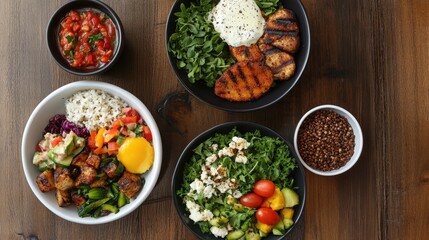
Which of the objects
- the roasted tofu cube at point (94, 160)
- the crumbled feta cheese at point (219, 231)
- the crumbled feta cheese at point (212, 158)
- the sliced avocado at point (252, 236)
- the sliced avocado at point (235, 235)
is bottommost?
the sliced avocado at point (252, 236)

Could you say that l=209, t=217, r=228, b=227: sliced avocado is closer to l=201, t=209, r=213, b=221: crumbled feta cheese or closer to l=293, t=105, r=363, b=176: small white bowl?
l=201, t=209, r=213, b=221: crumbled feta cheese

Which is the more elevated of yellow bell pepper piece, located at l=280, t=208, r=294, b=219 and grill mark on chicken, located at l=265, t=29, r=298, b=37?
grill mark on chicken, located at l=265, t=29, r=298, b=37

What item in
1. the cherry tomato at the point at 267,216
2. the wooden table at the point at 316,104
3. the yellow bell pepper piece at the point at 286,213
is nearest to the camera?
the cherry tomato at the point at 267,216

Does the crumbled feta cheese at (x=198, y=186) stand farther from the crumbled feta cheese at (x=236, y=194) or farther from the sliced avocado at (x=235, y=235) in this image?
the sliced avocado at (x=235, y=235)

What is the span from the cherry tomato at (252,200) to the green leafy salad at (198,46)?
25.7 inches

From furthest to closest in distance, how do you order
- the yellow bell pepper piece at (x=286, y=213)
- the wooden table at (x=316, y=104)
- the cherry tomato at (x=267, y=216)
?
the wooden table at (x=316, y=104) → the yellow bell pepper piece at (x=286, y=213) → the cherry tomato at (x=267, y=216)

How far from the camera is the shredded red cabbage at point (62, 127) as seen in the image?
2.77m

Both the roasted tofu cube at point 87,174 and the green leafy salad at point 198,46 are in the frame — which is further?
the green leafy salad at point 198,46

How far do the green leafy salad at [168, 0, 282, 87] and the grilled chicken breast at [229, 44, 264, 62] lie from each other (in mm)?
53

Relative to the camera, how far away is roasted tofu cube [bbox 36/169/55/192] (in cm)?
266

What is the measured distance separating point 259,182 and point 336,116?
0.60 m

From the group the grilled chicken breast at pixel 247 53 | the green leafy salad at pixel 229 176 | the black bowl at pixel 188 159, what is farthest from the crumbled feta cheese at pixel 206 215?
the grilled chicken breast at pixel 247 53

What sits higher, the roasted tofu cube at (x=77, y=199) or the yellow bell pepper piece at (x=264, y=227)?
the roasted tofu cube at (x=77, y=199)

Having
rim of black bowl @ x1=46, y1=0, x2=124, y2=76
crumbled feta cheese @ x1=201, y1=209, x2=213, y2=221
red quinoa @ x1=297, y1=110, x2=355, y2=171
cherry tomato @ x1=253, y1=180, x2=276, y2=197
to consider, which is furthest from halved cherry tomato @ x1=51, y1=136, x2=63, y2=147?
red quinoa @ x1=297, y1=110, x2=355, y2=171
